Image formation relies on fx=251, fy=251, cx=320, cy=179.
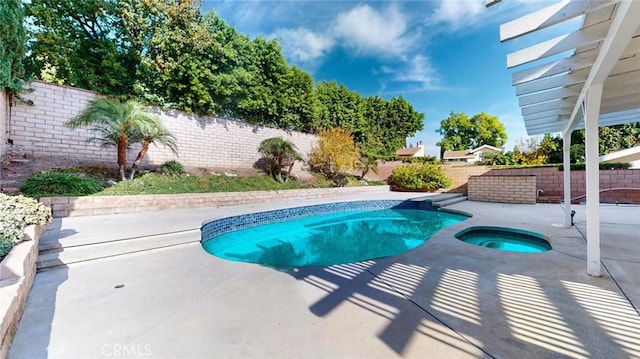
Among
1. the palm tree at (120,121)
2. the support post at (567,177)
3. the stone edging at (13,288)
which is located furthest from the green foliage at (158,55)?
the support post at (567,177)

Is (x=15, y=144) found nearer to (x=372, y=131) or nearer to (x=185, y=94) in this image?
(x=185, y=94)

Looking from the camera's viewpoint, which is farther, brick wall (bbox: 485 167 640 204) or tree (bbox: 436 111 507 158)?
tree (bbox: 436 111 507 158)

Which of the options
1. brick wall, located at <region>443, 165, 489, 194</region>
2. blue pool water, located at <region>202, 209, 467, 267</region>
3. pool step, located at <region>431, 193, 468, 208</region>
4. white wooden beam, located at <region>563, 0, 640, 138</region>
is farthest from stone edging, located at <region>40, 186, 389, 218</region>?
white wooden beam, located at <region>563, 0, 640, 138</region>

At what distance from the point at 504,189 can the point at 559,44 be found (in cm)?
869

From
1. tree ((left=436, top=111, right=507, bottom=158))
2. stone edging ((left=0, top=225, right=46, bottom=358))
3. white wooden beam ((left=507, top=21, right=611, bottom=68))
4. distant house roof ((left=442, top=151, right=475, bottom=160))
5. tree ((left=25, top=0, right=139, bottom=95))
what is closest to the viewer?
stone edging ((left=0, top=225, right=46, bottom=358))

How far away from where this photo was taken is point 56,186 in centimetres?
582

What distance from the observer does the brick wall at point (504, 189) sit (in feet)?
30.2

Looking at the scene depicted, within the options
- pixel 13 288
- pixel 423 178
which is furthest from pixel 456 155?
pixel 13 288

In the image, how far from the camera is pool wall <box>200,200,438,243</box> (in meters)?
5.45

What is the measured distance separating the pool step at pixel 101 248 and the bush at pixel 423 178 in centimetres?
1227

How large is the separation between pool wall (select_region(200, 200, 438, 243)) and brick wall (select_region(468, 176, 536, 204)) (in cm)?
289

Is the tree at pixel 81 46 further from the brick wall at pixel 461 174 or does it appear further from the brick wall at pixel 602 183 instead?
the brick wall at pixel 602 183

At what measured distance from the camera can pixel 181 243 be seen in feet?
13.7

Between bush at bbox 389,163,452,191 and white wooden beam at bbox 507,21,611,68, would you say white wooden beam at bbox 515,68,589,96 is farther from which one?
bush at bbox 389,163,452,191
